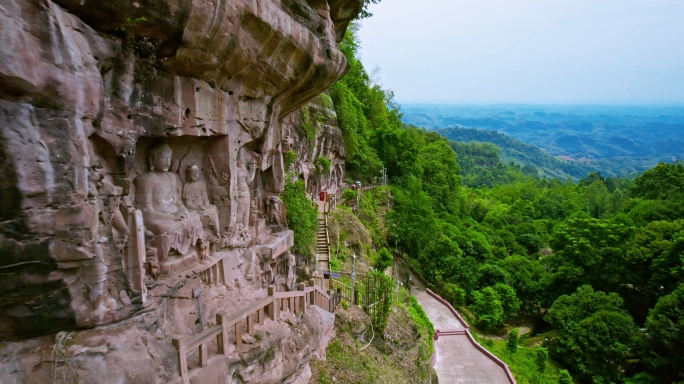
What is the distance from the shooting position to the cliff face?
471 centimetres

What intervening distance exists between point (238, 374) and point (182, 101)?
527 centimetres

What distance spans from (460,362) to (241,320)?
1498 cm

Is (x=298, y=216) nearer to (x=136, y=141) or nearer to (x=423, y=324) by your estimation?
(x=136, y=141)

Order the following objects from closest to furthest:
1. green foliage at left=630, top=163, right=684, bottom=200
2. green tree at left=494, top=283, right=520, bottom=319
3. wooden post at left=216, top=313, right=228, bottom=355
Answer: wooden post at left=216, top=313, right=228, bottom=355
green tree at left=494, top=283, right=520, bottom=319
green foliage at left=630, top=163, right=684, bottom=200

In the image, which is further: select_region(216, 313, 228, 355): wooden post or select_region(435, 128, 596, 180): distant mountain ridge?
select_region(435, 128, 596, 180): distant mountain ridge

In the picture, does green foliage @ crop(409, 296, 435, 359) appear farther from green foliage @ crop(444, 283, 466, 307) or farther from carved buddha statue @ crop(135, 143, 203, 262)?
carved buddha statue @ crop(135, 143, 203, 262)

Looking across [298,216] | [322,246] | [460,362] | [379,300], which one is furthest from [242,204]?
[460,362]

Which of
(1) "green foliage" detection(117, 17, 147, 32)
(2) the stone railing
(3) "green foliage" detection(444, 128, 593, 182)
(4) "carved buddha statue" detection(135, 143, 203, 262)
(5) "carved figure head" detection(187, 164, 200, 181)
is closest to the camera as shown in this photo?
(1) "green foliage" detection(117, 17, 147, 32)

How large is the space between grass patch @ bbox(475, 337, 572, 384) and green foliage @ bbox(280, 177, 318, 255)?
13350mm

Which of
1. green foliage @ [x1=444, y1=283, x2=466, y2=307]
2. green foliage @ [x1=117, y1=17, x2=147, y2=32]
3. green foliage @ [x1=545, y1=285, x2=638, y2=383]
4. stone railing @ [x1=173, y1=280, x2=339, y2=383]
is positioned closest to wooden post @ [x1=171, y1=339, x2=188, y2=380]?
stone railing @ [x1=173, y1=280, x2=339, y2=383]

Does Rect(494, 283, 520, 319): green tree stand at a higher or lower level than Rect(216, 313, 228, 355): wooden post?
lower

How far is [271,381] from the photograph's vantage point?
28.1 feet

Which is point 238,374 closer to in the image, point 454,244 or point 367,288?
point 367,288

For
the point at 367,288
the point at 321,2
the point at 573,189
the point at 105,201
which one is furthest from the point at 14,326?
the point at 573,189
